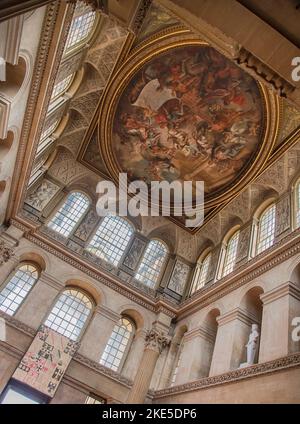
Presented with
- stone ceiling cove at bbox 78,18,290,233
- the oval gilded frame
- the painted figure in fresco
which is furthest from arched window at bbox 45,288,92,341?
the painted figure in fresco

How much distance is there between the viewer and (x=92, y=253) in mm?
16438

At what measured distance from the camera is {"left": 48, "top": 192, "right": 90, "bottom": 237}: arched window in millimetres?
16312

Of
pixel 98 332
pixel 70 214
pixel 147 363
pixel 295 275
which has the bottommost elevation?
pixel 147 363

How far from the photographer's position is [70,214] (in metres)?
17.0

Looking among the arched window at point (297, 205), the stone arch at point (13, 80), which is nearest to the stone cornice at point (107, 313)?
the arched window at point (297, 205)

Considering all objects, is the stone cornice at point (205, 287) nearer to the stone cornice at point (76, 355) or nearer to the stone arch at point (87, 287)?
the stone arch at point (87, 287)

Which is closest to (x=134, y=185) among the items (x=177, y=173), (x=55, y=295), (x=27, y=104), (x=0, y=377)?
(x=177, y=173)

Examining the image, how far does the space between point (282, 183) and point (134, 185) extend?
→ 7.94 m

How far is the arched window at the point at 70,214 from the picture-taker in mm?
16312

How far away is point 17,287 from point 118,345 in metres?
5.17

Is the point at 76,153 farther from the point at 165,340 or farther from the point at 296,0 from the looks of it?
the point at 296,0

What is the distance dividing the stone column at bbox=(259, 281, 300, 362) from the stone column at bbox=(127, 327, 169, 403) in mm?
5461

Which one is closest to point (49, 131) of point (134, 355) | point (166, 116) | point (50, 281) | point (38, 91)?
point (38, 91)

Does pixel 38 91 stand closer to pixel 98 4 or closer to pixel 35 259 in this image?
pixel 98 4
